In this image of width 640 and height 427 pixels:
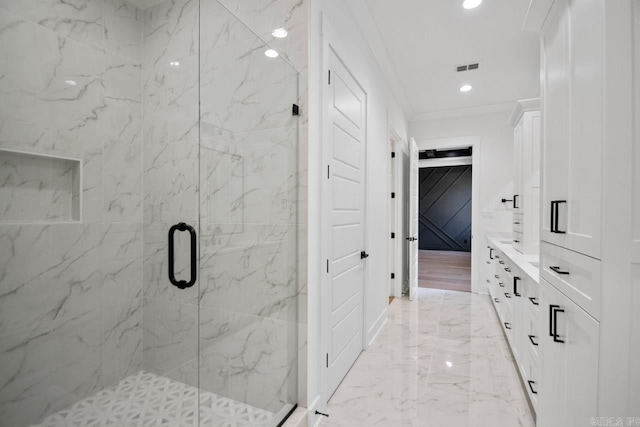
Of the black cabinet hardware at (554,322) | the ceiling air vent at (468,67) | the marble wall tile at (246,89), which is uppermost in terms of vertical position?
the ceiling air vent at (468,67)

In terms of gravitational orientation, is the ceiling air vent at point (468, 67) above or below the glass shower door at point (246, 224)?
above

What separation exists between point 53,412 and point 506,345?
10.8 feet

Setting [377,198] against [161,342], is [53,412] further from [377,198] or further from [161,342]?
[377,198]

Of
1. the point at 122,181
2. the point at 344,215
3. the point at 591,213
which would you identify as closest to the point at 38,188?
the point at 122,181

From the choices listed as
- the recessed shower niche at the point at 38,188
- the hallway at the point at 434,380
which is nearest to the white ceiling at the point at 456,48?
the recessed shower niche at the point at 38,188

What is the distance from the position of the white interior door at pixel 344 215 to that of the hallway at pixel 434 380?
6.7 inches

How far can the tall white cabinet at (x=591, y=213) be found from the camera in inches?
33.8

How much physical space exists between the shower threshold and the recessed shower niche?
956mm

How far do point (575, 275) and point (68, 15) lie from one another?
107 inches

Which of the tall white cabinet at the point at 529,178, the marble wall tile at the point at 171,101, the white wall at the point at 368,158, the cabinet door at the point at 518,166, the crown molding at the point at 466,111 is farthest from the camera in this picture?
the crown molding at the point at 466,111

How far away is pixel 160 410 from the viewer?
5.19 feet

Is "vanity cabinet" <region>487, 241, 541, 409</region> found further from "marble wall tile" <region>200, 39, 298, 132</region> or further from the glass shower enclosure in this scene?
"marble wall tile" <region>200, 39, 298, 132</region>

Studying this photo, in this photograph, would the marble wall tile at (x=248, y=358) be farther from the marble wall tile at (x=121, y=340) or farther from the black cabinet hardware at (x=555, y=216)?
the black cabinet hardware at (x=555, y=216)

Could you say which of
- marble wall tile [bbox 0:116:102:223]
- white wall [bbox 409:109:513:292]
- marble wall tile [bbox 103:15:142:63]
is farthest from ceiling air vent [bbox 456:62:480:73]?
Answer: marble wall tile [bbox 0:116:102:223]
